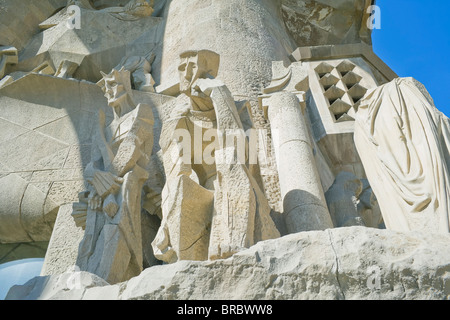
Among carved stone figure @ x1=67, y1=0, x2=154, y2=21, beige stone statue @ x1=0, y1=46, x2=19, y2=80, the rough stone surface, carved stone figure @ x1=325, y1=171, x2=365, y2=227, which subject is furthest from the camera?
carved stone figure @ x1=67, y1=0, x2=154, y2=21

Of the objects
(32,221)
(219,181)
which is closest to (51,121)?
(32,221)

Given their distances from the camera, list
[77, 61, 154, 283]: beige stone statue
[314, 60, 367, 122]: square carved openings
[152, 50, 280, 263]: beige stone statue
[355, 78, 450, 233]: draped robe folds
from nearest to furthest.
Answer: [355, 78, 450, 233]: draped robe folds, [152, 50, 280, 263]: beige stone statue, [77, 61, 154, 283]: beige stone statue, [314, 60, 367, 122]: square carved openings

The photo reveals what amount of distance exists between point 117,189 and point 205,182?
0.74 meters

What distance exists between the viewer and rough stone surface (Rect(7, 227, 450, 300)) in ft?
8.51

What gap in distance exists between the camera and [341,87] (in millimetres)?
7453

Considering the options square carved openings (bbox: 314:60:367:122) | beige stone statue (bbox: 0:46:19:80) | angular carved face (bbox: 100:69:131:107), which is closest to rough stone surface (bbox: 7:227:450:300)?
angular carved face (bbox: 100:69:131:107)

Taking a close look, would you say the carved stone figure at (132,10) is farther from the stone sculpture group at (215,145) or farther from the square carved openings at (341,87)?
the square carved openings at (341,87)

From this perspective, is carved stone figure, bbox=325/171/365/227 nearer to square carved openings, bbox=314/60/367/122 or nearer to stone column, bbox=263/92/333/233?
stone column, bbox=263/92/333/233

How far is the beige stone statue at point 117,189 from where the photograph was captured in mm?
4508

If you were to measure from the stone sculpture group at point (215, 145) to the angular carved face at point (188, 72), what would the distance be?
2 cm

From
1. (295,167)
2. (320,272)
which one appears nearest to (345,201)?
Answer: (295,167)

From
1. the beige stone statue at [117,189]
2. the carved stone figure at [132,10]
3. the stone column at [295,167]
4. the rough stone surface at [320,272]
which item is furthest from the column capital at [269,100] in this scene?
the carved stone figure at [132,10]

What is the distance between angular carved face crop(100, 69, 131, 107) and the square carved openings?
2.52 m
